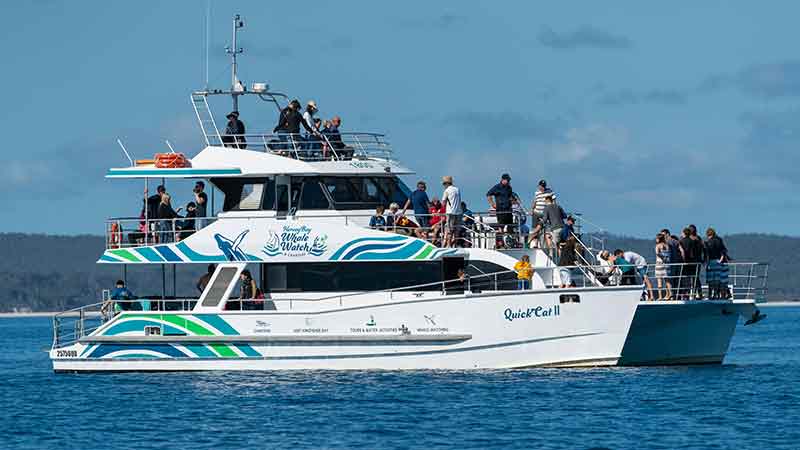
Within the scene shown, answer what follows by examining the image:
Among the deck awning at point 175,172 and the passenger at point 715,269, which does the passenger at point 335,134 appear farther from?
the passenger at point 715,269

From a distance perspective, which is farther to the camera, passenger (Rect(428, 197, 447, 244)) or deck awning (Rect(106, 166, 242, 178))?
deck awning (Rect(106, 166, 242, 178))

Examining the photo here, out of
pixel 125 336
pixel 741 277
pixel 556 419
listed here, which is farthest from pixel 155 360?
pixel 741 277

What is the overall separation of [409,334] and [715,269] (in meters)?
6.56

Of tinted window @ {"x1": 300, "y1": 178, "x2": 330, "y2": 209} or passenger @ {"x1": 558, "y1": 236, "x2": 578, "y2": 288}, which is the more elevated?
tinted window @ {"x1": 300, "y1": 178, "x2": 330, "y2": 209}

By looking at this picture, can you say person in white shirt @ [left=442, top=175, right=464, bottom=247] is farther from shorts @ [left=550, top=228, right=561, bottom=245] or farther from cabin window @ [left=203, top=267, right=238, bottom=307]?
cabin window @ [left=203, top=267, right=238, bottom=307]

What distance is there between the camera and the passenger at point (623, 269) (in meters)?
30.9

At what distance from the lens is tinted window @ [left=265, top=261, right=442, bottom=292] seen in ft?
104

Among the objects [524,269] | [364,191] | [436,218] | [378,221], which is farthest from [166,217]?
[524,269]

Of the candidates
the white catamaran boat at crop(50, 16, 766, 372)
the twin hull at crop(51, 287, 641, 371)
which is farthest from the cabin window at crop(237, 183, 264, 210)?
the twin hull at crop(51, 287, 641, 371)

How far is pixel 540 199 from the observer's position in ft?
105

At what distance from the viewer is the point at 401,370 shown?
102 ft

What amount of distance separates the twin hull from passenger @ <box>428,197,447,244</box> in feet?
4.44

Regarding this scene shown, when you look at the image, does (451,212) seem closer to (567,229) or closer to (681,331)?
(567,229)

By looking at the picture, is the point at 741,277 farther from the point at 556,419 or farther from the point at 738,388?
the point at 556,419
